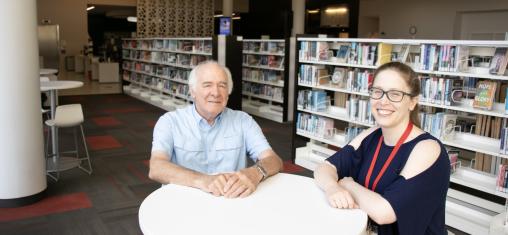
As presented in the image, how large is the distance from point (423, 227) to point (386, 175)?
0.24m

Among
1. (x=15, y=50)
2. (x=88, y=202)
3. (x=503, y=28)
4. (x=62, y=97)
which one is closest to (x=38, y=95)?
(x=15, y=50)

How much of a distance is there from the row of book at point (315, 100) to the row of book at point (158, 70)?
442 centimetres

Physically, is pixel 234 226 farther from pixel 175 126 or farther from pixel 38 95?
pixel 38 95

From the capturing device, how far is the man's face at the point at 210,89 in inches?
90.0

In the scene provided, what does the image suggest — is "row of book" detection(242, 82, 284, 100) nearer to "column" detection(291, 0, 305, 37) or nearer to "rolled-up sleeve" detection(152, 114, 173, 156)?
"column" detection(291, 0, 305, 37)

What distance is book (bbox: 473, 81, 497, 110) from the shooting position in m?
3.57

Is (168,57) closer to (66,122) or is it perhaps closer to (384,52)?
(66,122)

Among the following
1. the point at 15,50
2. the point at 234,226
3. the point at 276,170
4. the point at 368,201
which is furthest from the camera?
the point at 15,50

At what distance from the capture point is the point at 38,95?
13.1 feet

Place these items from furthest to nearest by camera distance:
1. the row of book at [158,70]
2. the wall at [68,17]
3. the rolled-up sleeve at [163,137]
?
1. the wall at [68,17]
2. the row of book at [158,70]
3. the rolled-up sleeve at [163,137]

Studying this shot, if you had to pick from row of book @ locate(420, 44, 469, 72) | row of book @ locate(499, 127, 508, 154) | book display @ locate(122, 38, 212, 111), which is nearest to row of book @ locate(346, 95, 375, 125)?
row of book @ locate(420, 44, 469, 72)

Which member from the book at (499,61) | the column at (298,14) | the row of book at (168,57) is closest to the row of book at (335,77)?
the book at (499,61)

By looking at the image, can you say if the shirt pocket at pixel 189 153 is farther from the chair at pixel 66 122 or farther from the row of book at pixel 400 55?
the chair at pixel 66 122

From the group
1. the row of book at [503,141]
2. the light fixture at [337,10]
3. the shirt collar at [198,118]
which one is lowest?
→ the row of book at [503,141]
